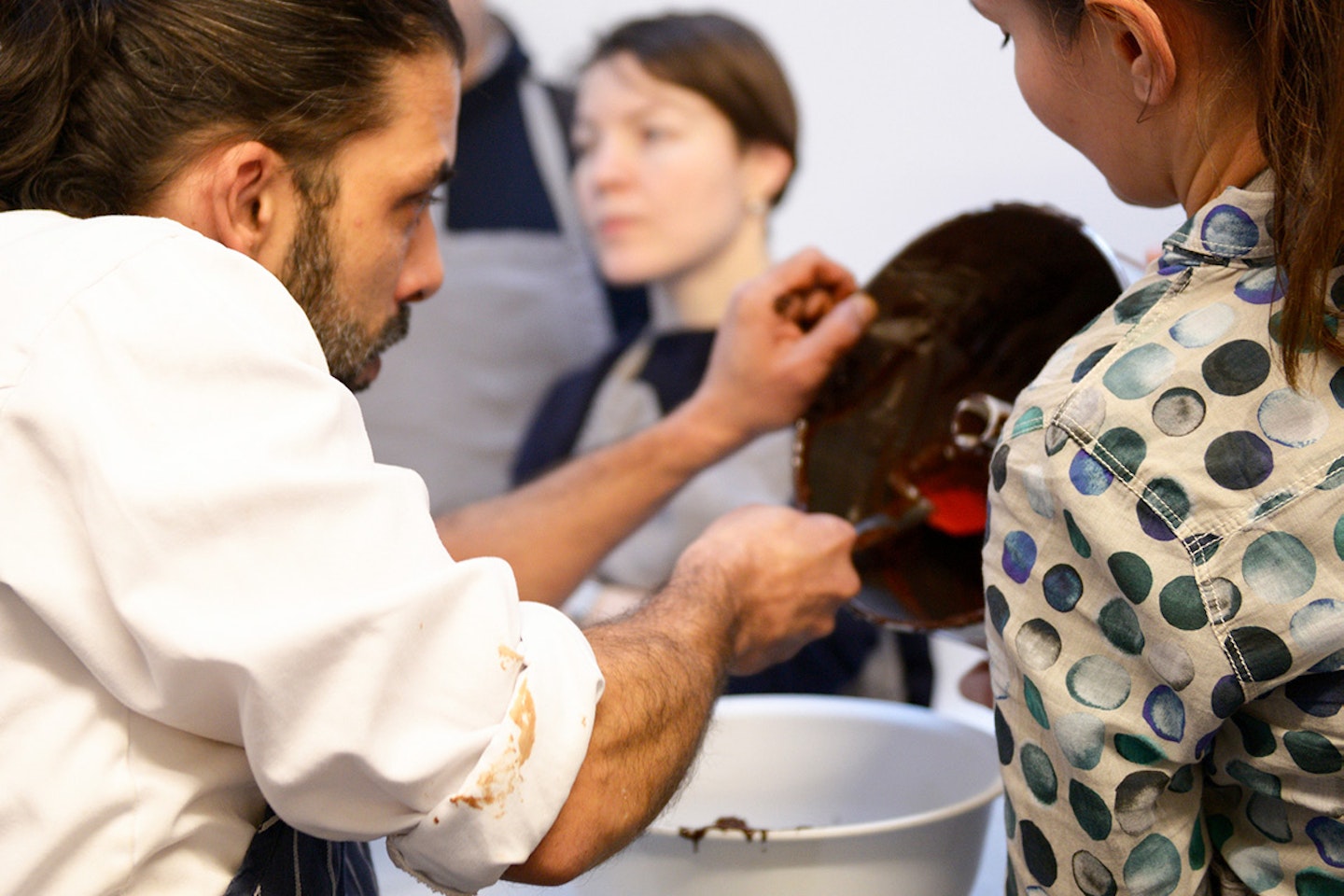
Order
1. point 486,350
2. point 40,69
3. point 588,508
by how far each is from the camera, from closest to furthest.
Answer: point 40,69
point 588,508
point 486,350

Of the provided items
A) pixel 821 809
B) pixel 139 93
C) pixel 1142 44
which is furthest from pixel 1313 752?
pixel 139 93

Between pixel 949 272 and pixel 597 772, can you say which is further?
pixel 949 272

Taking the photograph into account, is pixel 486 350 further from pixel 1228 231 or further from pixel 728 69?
pixel 1228 231

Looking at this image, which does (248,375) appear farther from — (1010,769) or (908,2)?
(908,2)

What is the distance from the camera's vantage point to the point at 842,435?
112cm

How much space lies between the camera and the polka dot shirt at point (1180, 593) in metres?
0.59

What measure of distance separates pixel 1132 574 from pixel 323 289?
1.79 feet

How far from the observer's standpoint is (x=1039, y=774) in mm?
674

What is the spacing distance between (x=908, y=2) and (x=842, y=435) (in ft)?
3.69

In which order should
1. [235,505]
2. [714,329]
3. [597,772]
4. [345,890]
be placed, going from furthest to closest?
[714,329] → [345,890] → [597,772] → [235,505]

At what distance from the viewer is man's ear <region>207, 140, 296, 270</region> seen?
80 centimetres

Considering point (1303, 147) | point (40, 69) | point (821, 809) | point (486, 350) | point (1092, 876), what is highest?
point (1303, 147)

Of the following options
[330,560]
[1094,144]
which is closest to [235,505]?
[330,560]

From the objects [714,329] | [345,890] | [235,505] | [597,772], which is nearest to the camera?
[235,505]
